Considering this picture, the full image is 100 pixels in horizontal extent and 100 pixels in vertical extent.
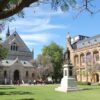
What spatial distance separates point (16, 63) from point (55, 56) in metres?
13.0

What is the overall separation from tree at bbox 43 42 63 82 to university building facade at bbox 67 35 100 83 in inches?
227

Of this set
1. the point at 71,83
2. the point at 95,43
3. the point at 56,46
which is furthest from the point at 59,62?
the point at 71,83

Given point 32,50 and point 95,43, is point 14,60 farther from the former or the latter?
point 95,43

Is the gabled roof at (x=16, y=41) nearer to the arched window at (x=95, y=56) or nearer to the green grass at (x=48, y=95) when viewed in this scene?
the arched window at (x=95, y=56)

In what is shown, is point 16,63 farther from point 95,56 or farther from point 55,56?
point 95,56

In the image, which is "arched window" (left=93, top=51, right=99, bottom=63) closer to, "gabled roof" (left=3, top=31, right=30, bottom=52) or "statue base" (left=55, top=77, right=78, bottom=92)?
"gabled roof" (left=3, top=31, right=30, bottom=52)

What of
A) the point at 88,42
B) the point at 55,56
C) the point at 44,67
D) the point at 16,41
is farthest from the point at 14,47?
the point at 88,42

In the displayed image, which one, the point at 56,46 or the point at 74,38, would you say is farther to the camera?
the point at 74,38

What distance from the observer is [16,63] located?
91.1 metres

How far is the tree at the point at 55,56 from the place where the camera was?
88000mm

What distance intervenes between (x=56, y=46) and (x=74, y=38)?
22789mm

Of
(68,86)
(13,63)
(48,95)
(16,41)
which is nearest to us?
(48,95)

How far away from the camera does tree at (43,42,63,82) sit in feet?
289

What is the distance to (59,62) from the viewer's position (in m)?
89.5
